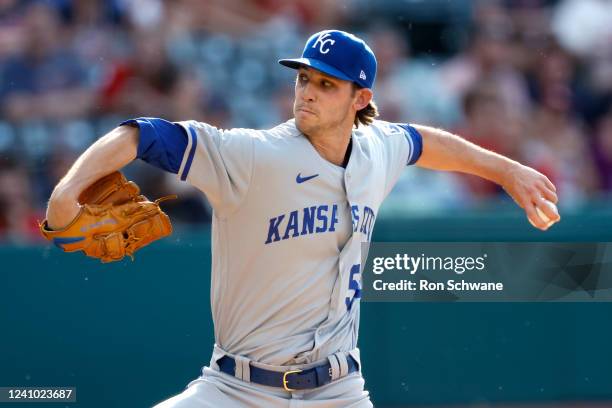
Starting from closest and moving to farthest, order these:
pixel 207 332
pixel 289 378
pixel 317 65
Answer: pixel 289 378, pixel 317 65, pixel 207 332

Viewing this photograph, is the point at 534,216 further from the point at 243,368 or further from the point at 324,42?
the point at 243,368

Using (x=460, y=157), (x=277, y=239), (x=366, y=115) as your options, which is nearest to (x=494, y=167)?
(x=460, y=157)

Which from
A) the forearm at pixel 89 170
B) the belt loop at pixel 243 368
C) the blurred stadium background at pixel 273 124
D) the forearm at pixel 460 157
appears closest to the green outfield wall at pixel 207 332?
the blurred stadium background at pixel 273 124

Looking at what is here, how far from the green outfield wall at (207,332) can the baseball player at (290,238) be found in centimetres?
213

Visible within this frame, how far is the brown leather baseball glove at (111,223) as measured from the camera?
3.84 metres

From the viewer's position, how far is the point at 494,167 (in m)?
4.75

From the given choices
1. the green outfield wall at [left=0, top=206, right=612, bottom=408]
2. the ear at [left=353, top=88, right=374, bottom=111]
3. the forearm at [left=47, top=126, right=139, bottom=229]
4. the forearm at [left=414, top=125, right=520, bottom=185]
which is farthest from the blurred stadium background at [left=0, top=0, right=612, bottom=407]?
the forearm at [left=47, top=126, right=139, bottom=229]

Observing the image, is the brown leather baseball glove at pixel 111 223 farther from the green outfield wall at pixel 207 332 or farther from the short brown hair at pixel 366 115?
the green outfield wall at pixel 207 332

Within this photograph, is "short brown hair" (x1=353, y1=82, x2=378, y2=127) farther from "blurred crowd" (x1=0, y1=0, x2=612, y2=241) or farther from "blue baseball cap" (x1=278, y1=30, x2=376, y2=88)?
"blurred crowd" (x1=0, y1=0, x2=612, y2=241)

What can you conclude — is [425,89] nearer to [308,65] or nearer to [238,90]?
[238,90]

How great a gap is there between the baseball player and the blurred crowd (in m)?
3.05

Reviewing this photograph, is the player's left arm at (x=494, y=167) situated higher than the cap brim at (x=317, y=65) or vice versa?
the cap brim at (x=317, y=65)

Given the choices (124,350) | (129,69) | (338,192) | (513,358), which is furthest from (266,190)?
(129,69)

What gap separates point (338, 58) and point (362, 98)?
269 millimetres
